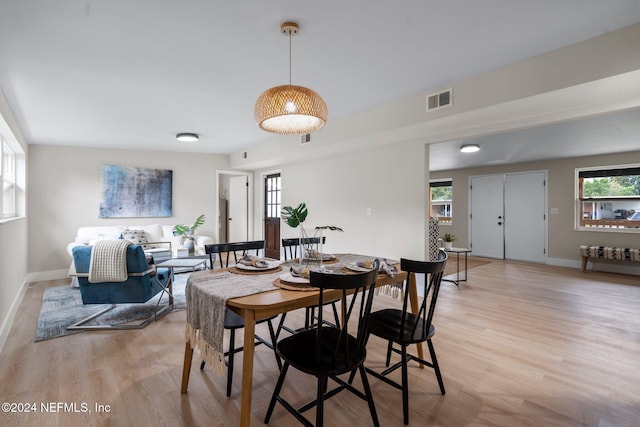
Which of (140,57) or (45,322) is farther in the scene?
(45,322)

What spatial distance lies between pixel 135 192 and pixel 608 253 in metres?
8.70

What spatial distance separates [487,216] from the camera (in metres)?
7.46

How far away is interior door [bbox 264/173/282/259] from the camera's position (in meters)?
6.66

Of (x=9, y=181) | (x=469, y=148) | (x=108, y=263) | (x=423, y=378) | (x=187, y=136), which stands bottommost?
(x=423, y=378)

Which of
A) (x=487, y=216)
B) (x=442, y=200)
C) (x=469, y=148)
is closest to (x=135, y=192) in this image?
(x=469, y=148)

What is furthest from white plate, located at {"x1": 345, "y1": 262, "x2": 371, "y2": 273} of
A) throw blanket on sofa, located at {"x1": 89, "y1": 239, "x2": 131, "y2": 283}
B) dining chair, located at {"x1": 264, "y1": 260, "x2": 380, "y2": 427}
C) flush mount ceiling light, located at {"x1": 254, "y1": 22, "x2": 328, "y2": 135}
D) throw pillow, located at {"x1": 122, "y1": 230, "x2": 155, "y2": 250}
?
throw pillow, located at {"x1": 122, "y1": 230, "x2": 155, "y2": 250}

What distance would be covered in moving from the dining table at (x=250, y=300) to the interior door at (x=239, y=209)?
4869mm

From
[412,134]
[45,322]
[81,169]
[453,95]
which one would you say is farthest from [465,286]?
[81,169]

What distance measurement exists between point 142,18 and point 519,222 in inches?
300

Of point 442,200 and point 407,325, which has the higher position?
point 442,200

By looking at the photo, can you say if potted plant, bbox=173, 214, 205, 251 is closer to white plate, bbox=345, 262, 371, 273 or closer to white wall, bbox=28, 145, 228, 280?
white wall, bbox=28, 145, 228, 280

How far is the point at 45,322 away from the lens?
125 inches

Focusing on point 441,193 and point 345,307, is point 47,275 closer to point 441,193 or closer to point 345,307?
point 345,307

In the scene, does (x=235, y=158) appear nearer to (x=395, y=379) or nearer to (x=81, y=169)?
(x=81, y=169)
